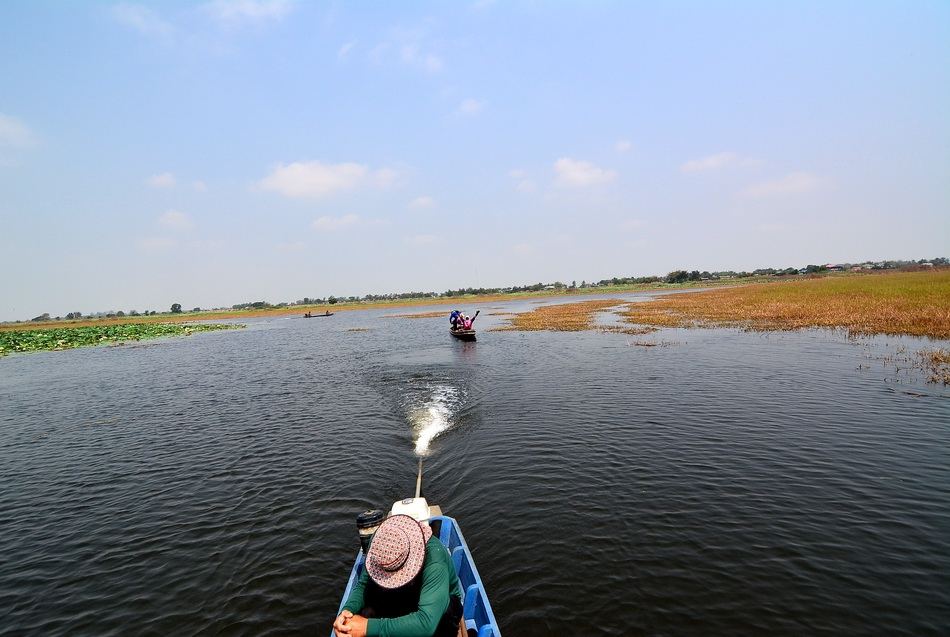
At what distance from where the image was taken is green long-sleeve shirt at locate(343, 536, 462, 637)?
15.2 feet

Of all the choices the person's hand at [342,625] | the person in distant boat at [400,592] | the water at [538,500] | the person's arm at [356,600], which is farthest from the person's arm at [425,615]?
the water at [538,500]

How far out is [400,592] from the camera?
4832mm

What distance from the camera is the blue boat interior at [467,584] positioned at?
18.6 ft

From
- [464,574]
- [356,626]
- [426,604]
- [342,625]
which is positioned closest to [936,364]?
[464,574]

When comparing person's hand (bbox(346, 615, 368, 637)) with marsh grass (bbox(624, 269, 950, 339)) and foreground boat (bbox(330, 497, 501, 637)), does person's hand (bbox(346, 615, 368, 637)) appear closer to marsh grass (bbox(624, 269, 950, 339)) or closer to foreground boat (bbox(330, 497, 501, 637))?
foreground boat (bbox(330, 497, 501, 637))

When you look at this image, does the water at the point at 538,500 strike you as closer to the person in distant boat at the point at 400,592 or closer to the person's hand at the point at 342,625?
the person in distant boat at the point at 400,592

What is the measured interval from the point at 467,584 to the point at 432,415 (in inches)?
475

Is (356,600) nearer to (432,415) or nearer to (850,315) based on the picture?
(432,415)

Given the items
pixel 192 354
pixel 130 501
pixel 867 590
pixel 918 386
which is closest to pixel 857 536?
pixel 867 590

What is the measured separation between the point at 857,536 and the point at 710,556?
3090 millimetres

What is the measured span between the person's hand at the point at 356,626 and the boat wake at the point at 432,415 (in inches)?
380

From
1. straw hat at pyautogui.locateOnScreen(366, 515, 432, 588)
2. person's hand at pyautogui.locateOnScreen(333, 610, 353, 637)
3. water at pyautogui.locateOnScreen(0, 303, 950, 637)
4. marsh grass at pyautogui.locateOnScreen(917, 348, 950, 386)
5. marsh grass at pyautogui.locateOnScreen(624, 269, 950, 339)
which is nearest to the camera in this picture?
person's hand at pyautogui.locateOnScreen(333, 610, 353, 637)

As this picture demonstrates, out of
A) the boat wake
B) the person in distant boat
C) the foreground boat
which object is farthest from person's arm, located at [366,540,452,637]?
the boat wake

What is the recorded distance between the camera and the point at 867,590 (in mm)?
6887
